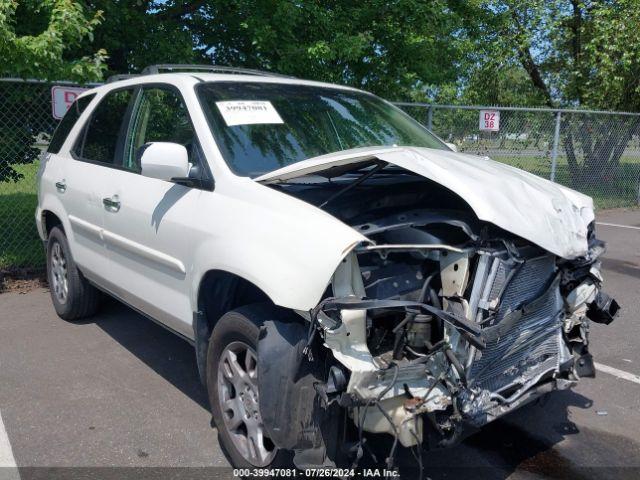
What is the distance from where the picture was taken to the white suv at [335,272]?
2600mm

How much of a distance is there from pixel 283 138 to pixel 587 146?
1062 centimetres

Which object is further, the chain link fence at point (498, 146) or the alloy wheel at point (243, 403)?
the chain link fence at point (498, 146)

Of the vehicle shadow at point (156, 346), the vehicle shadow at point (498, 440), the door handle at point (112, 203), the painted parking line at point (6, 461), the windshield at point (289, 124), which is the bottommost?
the vehicle shadow at point (498, 440)

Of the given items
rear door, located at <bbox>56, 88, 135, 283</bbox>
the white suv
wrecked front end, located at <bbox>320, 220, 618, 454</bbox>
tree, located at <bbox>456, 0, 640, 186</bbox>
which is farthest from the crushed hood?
tree, located at <bbox>456, 0, 640, 186</bbox>

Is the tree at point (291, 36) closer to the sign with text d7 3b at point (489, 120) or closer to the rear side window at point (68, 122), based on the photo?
the sign with text d7 3b at point (489, 120)

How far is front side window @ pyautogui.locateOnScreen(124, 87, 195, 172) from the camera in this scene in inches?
152

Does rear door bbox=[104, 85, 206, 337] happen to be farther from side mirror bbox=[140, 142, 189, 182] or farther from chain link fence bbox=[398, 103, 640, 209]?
chain link fence bbox=[398, 103, 640, 209]

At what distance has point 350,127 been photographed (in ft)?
13.9

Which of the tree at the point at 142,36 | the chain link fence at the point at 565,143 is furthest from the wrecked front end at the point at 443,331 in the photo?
the chain link fence at the point at 565,143

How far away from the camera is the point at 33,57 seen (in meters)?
5.64

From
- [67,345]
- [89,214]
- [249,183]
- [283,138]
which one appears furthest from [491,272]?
[67,345]

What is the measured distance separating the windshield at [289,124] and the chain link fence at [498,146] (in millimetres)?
3904

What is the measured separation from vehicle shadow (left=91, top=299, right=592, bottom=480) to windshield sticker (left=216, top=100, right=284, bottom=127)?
71.4 inches

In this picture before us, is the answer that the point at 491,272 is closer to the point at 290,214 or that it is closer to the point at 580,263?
the point at 580,263
